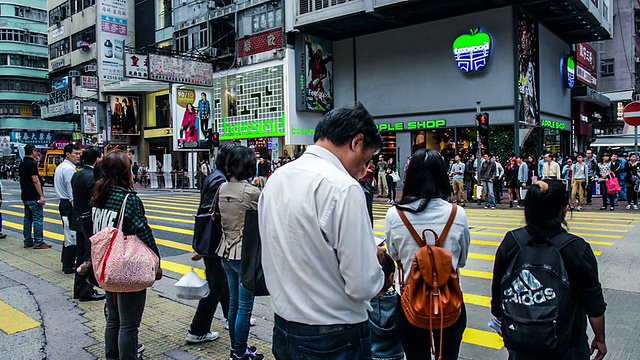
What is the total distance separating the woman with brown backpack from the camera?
8.44 feet

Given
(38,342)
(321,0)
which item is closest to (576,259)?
(38,342)

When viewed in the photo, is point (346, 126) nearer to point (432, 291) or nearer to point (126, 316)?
point (432, 291)

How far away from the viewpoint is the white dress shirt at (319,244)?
1924 millimetres

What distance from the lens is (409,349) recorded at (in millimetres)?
2857

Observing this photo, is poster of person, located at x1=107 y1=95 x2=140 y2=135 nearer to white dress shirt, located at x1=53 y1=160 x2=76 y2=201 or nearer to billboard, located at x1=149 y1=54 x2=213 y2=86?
billboard, located at x1=149 y1=54 x2=213 y2=86

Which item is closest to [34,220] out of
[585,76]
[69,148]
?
[69,148]

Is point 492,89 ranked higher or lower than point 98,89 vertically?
lower

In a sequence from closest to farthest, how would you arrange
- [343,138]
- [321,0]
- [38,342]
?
[343,138] → [38,342] → [321,0]

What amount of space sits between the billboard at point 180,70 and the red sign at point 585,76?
74.1 ft

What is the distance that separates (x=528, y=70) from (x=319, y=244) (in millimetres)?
24545

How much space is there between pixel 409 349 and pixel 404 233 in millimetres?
686

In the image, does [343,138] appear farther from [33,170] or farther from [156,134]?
[156,134]

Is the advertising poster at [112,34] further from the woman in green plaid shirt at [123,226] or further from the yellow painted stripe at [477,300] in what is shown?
the woman in green plaid shirt at [123,226]

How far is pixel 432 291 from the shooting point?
100 inches
